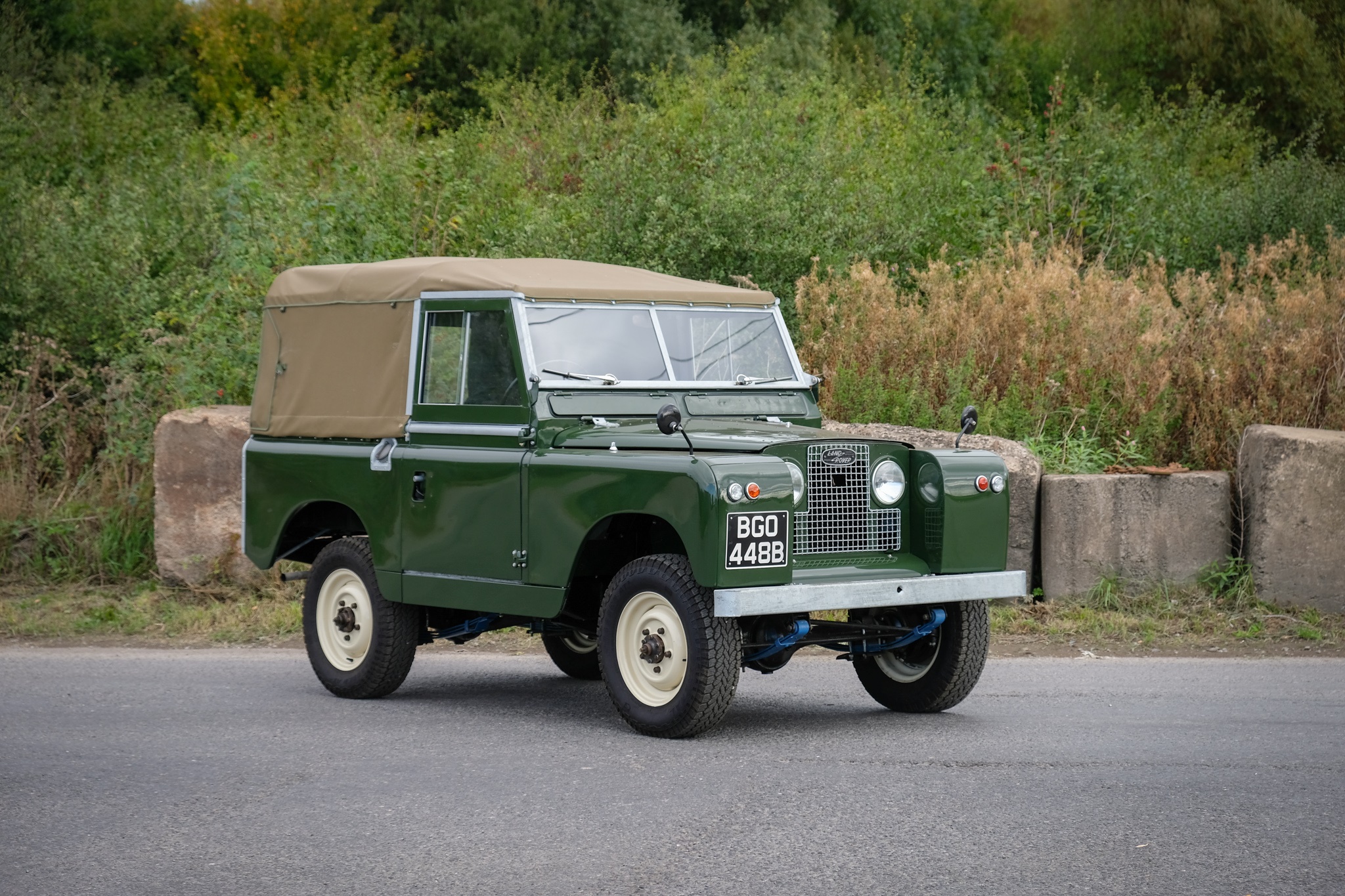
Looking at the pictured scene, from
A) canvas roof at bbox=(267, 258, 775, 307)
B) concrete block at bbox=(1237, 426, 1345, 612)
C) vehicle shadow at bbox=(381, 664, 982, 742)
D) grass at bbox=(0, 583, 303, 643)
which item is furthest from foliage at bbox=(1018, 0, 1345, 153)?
vehicle shadow at bbox=(381, 664, 982, 742)

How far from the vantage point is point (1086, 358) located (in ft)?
43.2

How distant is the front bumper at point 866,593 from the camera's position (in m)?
6.76

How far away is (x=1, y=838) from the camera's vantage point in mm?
5648

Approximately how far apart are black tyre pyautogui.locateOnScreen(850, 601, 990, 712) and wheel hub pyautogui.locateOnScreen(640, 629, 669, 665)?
118 centimetres

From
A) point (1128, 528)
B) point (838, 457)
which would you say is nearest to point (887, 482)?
point (838, 457)

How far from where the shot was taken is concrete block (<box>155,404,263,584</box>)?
12.3m

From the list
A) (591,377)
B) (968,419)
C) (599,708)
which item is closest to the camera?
(591,377)

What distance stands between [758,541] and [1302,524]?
18.8 ft

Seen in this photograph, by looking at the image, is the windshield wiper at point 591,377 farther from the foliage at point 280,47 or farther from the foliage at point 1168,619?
the foliage at point 280,47

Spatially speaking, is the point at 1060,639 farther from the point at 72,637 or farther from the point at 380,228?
the point at 380,228

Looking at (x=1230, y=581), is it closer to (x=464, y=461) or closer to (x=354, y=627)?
(x=464, y=461)

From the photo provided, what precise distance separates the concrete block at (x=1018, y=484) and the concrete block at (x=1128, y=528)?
0.11 metres

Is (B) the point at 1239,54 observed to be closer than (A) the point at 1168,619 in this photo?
No

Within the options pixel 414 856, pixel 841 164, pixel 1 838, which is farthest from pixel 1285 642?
pixel 841 164
